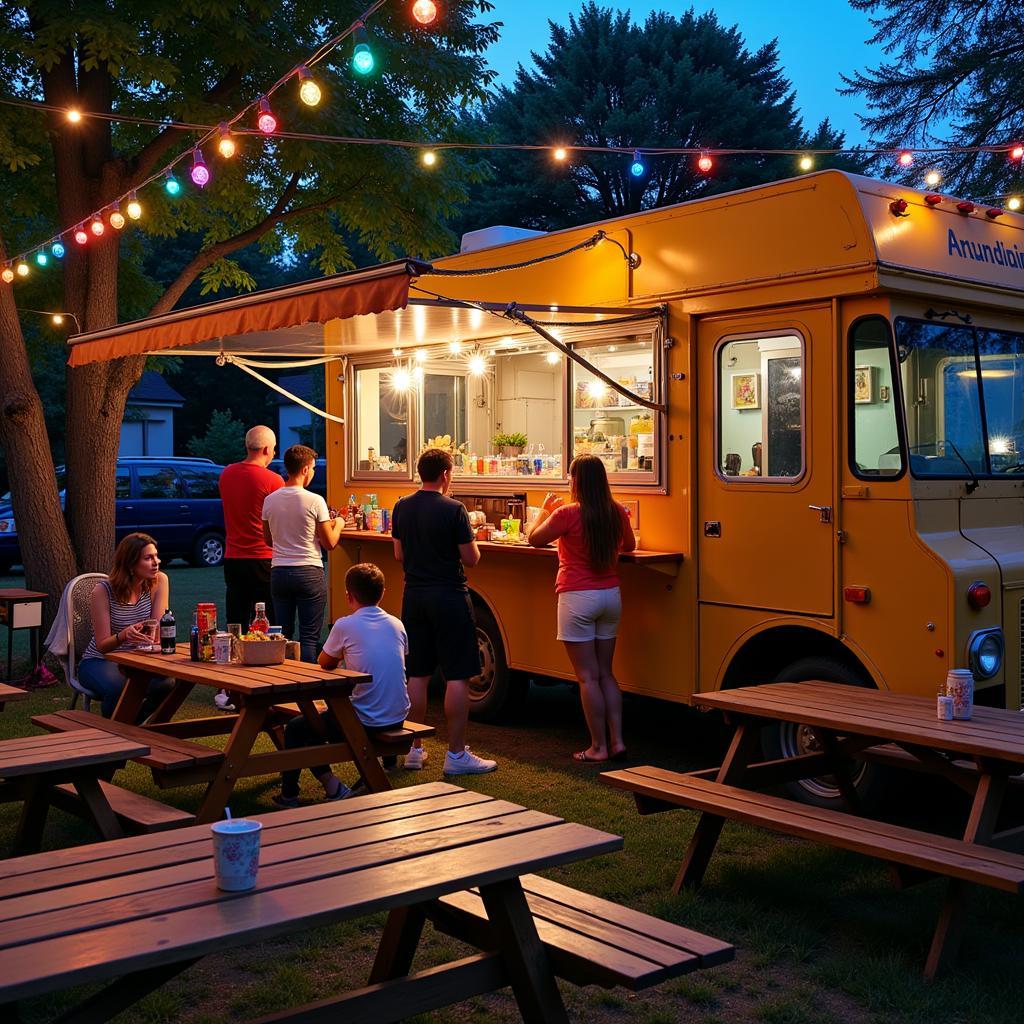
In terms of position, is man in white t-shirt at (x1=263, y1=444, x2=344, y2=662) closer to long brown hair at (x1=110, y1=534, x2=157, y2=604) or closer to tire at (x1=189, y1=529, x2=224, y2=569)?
long brown hair at (x1=110, y1=534, x2=157, y2=604)

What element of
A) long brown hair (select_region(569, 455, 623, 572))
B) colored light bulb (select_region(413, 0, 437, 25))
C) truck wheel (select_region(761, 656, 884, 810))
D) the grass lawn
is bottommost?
the grass lawn

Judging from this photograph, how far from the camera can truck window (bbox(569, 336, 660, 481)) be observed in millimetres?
7152

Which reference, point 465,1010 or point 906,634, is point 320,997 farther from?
point 906,634

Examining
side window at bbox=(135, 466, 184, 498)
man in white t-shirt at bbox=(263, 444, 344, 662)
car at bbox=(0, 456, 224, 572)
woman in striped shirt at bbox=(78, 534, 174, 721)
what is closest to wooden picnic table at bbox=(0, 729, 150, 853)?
woman in striped shirt at bbox=(78, 534, 174, 721)

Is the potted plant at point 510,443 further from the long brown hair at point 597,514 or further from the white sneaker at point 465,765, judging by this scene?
the white sneaker at point 465,765

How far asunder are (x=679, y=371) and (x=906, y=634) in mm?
1965

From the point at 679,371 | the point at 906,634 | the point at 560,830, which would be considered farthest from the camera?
the point at 679,371

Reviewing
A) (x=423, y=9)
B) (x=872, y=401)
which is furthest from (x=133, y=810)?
(x=423, y=9)

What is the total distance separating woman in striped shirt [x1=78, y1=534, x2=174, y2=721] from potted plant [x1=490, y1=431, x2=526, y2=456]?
102 inches

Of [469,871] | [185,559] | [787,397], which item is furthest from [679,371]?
[185,559]

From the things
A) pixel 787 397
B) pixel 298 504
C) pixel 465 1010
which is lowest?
pixel 465 1010

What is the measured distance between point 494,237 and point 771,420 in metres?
2.95

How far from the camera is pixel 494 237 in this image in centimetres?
858

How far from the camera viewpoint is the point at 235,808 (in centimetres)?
618
